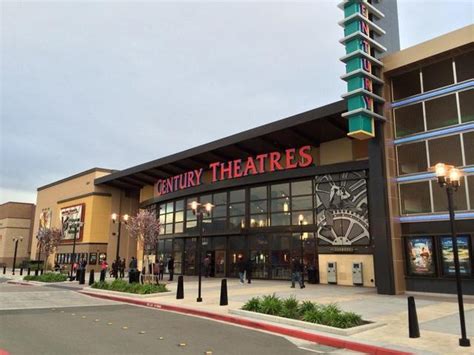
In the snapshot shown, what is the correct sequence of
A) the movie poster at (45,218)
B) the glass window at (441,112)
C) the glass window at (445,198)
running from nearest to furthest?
the glass window at (445,198) < the glass window at (441,112) < the movie poster at (45,218)

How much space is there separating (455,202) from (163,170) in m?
27.4

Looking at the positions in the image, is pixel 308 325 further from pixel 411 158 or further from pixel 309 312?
pixel 411 158

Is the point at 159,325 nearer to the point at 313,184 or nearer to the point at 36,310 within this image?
the point at 36,310

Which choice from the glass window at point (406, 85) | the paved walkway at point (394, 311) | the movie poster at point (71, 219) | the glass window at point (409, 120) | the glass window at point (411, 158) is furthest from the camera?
the movie poster at point (71, 219)

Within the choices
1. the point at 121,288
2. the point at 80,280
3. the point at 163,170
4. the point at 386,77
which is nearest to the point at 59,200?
the point at 163,170

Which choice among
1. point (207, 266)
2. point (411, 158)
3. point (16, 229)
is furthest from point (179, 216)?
point (16, 229)

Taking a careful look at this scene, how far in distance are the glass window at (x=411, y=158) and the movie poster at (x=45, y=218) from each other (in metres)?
51.9

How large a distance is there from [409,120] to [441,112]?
5.24 ft

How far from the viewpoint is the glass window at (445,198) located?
18453mm

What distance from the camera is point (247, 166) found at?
101 feet

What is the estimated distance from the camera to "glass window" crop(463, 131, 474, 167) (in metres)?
18.5

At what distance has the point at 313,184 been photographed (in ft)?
89.1

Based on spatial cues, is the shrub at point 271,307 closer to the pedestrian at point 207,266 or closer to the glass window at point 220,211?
the pedestrian at point 207,266

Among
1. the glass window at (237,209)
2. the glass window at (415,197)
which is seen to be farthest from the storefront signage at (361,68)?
the glass window at (237,209)
